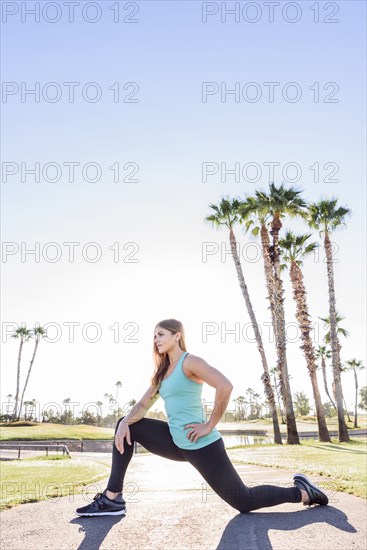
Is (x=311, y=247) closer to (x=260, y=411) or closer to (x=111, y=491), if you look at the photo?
(x=111, y=491)

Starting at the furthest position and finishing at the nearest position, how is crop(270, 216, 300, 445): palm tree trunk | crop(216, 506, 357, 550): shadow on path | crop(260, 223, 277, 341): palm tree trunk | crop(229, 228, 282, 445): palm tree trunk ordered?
1. crop(260, 223, 277, 341): palm tree trunk
2. crop(229, 228, 282, 445): palm tree trunk
3. crop(270, 216, 300, 445): palm tree trunk
4. crop(216, 506, 357, 550): shadow on path

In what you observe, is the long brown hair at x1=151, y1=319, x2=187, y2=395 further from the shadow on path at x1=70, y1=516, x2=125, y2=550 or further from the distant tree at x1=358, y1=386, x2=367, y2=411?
the distant tree at x1=358, y1=386, x2=367, y2=411

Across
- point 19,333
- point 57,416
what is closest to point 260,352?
point 19,333

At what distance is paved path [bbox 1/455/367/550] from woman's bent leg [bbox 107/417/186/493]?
410 millimetres

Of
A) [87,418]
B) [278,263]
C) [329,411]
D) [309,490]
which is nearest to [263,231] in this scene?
[278,263]

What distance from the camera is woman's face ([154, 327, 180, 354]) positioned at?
4324 mm

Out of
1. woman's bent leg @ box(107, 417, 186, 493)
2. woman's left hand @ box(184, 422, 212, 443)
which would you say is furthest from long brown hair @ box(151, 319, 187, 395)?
woman's left hand @ box(184, 422, 212, 443)

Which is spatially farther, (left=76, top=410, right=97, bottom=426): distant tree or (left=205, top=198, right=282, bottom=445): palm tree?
(left=76, top=410, right=97, bottom=426): distant tree

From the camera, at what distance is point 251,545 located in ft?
12.4

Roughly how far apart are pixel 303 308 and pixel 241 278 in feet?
15.4

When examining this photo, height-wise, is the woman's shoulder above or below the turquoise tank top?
above

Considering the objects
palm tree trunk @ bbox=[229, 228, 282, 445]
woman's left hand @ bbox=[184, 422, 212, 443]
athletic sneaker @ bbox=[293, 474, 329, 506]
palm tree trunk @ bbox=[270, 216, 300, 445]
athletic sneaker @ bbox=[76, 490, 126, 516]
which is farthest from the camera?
palm tree trunk @ bbox=[229, 228, 282, 445]

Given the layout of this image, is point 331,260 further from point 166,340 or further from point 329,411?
point 329,411

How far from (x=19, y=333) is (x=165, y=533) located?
87021mm
